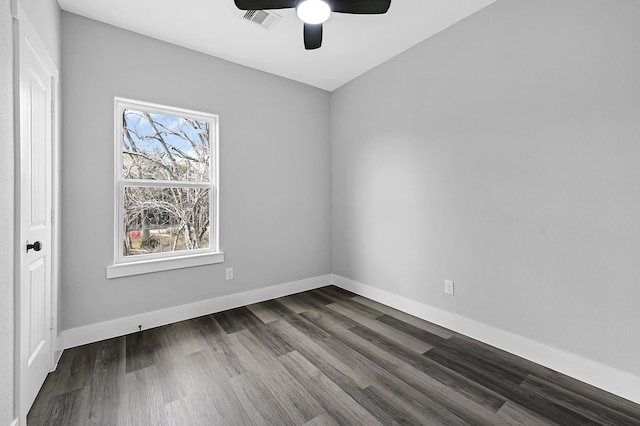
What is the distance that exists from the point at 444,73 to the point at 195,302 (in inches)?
133

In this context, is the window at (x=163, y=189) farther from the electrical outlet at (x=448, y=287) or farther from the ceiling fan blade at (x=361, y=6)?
the electrical outlet at (x=448, y=287)

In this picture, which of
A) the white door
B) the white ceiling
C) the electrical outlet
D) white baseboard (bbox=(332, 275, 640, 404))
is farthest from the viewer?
the electrical outlet

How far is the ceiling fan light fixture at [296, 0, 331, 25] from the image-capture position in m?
1.82

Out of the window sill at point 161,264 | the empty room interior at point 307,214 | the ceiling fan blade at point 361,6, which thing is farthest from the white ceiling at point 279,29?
the window sill at point 161,264

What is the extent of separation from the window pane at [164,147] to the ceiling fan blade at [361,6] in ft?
6.33

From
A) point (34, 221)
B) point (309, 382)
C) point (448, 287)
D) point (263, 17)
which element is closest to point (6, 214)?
point (34, 221)

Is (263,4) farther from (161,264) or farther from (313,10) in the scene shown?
(161,264)

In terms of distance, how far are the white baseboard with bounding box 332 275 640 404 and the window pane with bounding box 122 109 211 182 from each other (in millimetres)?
2659

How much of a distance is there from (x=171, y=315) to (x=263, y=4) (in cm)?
281

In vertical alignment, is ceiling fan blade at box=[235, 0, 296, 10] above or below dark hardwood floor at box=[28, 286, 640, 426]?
above

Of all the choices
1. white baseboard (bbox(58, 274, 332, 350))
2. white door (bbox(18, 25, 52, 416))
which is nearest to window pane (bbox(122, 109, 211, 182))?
white door (bbox(18, 25, 52, 416))

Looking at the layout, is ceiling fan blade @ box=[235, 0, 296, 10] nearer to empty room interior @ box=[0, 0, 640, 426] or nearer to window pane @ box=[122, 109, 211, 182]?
empty room interior @ box=[0, 0, 640, 426]

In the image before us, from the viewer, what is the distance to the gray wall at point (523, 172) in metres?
1.75

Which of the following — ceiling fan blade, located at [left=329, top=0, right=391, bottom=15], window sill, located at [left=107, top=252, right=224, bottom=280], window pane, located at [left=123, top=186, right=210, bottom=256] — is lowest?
window sill, located at [left=107, top=252, right=224, bottom=280]
